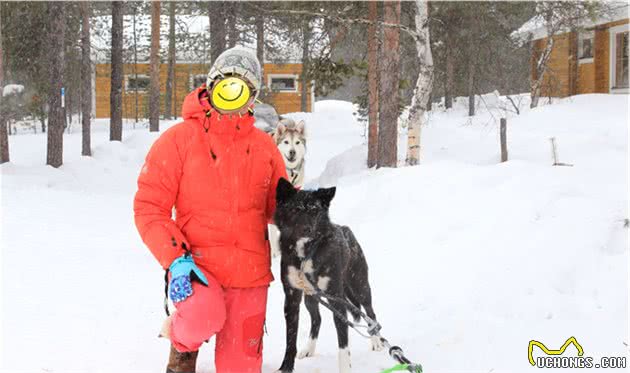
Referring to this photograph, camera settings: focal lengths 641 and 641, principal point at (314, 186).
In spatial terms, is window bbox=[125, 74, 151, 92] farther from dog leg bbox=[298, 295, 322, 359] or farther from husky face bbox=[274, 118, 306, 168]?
dog leg bbox=[298, 295, 322, 359]

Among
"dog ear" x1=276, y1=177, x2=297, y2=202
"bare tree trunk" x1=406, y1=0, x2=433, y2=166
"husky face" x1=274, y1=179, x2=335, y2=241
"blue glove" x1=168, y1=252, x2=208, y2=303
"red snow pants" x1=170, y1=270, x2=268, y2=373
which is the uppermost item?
"bare tree trunk" x1=406, y1=0, x2=433, y2=166

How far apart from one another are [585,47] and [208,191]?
26.1 meters

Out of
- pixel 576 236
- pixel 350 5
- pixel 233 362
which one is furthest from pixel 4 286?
pixel 350 5

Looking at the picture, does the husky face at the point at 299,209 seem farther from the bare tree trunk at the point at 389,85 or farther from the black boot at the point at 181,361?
the bare tree trunk at the point at 389,85

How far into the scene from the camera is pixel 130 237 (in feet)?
32.6

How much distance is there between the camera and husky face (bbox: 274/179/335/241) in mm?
3684

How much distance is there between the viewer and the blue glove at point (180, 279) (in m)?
3.27

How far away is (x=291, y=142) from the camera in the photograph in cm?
998

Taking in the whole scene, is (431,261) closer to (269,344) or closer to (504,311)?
(504,311)

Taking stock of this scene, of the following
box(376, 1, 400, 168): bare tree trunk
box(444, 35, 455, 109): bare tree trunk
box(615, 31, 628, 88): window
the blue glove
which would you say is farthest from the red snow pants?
box(444, 35, 455, 109): bare tree trunk

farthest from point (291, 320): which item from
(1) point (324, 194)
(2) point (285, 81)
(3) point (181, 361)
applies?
(2) point (285, 81)

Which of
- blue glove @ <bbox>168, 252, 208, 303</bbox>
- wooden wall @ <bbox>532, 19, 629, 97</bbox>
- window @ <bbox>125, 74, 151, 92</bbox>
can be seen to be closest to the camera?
blue glove @ <bbox>168, 252, 208, 303</bbox>

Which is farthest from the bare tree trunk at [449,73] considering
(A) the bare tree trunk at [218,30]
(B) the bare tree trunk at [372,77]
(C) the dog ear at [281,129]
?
(C) the dog ear at [281,129]

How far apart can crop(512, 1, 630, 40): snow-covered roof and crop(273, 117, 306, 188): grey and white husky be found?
13.6m
